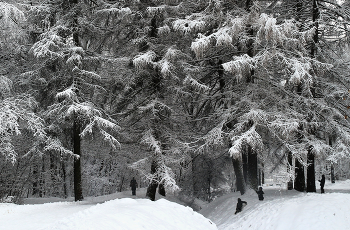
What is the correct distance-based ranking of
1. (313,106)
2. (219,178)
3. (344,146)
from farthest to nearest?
(219,178)
(313,106)
(344,146)

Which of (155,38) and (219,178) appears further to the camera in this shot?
(219,178)

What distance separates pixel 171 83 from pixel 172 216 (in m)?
8.67

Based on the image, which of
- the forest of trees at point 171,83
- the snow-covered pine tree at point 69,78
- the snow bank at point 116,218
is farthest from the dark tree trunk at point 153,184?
the snow bank at point 116,218

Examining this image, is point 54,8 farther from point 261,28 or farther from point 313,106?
point 313,106

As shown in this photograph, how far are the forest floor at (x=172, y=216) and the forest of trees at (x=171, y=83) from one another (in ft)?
4.78

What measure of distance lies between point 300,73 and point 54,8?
12014mm

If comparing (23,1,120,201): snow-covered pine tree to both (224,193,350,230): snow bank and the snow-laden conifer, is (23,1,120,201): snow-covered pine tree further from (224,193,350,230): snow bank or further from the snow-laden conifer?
(224,193,350,230): snow bank

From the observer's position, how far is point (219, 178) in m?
26.8

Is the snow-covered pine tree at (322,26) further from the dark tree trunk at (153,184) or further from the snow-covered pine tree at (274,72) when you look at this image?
the dark tree trunk at (153,184)

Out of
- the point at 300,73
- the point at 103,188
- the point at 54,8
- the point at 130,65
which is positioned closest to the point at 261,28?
the point at 300,73

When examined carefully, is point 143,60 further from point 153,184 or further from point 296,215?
point 296,215

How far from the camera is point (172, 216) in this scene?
9125 millimetres

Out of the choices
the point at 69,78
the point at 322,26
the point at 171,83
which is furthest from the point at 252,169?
the point at 69,78

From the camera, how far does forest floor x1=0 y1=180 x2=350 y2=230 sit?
7.33 meters
